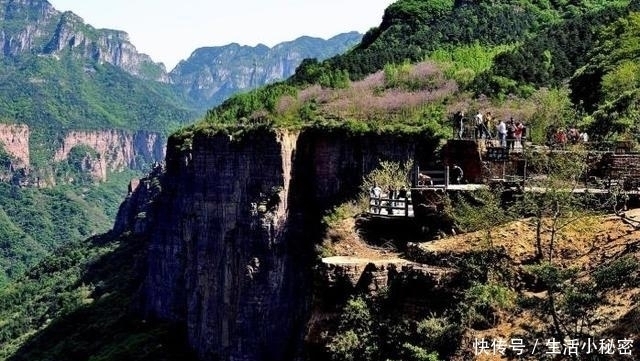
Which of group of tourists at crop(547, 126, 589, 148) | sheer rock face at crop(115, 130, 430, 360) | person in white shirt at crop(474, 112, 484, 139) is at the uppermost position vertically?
person in white shirt at crop(474, 112, 484, 139)

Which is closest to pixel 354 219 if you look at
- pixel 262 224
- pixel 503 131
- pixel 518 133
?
pixel 503 131

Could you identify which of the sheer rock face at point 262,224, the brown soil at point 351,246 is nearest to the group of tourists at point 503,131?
the brown soil at point 351,246

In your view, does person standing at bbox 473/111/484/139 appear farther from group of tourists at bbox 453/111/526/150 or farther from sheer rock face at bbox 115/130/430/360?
sheer rock face at bbox 115/130/430/360

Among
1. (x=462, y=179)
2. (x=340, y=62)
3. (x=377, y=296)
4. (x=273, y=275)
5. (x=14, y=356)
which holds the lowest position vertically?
(x=14, y=356)

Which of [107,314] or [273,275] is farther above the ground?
[273,275]

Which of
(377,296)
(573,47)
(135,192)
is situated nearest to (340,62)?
(573,47)

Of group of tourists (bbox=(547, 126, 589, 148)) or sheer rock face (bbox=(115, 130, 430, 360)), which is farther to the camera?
sheer rock face (bbox=(115, 130, 430, 360))

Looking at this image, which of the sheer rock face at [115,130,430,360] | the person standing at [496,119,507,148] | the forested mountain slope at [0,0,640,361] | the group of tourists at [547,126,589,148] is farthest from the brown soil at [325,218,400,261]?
the sheer rock face at [115,130,430,360]

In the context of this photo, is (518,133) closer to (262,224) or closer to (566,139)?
(566,139)

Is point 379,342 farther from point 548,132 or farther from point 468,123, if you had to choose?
point 468,123
